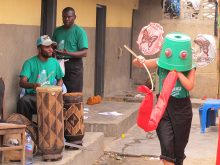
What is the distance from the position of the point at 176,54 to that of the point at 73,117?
1.81 m

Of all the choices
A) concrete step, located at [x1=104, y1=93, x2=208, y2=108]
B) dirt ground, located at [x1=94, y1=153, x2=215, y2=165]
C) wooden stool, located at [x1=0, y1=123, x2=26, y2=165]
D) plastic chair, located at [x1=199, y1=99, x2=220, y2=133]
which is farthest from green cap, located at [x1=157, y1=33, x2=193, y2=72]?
concrete step, located at [x1=104, y1=93, x2=208, y2=108]

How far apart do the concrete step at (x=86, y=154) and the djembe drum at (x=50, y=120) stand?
125 mm

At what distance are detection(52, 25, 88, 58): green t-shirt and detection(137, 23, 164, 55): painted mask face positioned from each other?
937 mm

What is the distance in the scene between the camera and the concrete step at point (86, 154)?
20.5 feet

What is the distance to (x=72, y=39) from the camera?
8477mm

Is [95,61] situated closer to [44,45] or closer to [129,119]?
[129,119]

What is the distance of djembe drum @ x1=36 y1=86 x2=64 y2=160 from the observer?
6039 millimetres

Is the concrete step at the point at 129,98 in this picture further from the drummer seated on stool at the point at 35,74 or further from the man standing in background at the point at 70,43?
the drummer seated on stool at the point at 35,74

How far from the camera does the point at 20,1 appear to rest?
7.45 m

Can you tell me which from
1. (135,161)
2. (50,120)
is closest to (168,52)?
(50,120)

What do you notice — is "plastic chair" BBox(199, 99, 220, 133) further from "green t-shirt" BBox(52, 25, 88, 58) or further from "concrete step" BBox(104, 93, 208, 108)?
"green t-shirt" BBox(52, 25, 88, 58)

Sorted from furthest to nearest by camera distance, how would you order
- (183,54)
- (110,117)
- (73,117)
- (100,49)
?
1. (100,49)
2. (110,117)
3. (73,117)
4. (183,54)

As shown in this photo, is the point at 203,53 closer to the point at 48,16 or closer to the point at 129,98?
the point at 129,98

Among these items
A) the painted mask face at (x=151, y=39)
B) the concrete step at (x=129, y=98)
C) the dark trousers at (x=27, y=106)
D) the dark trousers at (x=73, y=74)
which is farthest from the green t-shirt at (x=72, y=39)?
the concrete step at (x=129, y=98)
